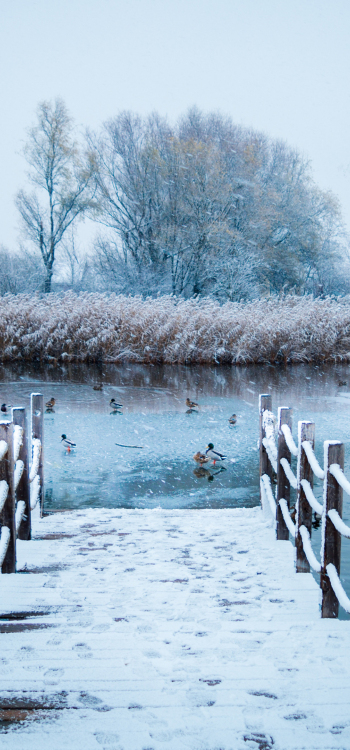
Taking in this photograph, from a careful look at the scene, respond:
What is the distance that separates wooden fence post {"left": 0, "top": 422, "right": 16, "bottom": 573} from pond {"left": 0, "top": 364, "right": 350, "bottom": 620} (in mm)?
2281

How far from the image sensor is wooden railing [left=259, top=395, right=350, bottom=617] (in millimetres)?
3037

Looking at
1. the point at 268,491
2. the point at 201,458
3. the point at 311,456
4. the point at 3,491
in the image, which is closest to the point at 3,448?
the point at 3,491

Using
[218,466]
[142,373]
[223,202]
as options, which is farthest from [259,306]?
[218,466]

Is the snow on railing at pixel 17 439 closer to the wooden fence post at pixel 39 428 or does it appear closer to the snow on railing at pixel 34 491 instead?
the snow on railing at pixel 34 491

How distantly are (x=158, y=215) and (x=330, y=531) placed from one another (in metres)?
29.9

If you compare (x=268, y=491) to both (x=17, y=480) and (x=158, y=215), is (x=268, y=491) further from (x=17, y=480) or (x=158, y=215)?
(x=158, y=215)

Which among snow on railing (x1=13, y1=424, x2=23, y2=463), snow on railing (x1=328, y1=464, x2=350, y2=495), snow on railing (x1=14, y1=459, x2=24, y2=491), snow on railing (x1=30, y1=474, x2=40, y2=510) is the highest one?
snow on railing (x1=328, y1=464, x2=350, y2=495)

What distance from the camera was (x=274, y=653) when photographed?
263 centimetres

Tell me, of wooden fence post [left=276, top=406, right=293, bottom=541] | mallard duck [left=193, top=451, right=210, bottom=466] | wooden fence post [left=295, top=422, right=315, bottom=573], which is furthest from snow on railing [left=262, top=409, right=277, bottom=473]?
mallard duck [left=193, top=451, right=210, bottom=466]

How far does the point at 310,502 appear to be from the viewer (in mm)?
3508

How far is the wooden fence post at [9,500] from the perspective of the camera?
142 inches

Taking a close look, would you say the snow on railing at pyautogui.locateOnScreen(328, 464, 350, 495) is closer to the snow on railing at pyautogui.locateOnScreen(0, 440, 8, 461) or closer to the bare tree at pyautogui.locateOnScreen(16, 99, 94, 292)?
the snow on railing at pyautogui.locateOnScreen(0, 440, 8, 461)

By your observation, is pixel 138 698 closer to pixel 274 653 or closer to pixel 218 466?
pixel 274 653

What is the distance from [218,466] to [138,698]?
19.2ft
